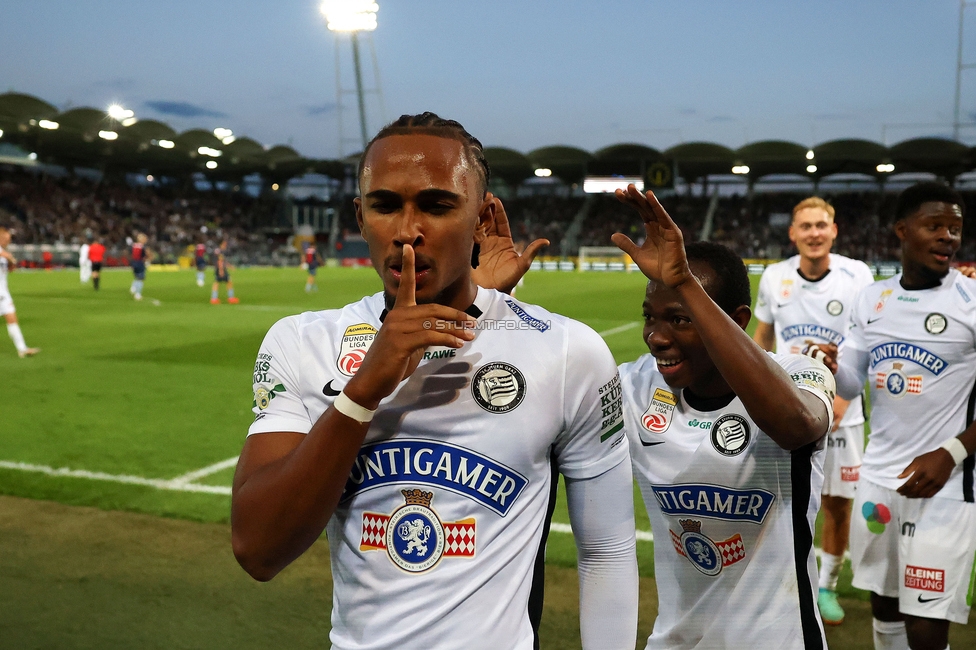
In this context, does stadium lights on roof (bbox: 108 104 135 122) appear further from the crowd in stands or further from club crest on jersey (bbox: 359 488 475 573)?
club crest on jersey (bbox: 359 488 475 573)

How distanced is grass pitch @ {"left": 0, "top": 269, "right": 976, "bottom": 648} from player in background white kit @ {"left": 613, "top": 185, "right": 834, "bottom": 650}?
183 cm

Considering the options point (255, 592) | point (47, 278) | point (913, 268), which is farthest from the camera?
point (47, 278)

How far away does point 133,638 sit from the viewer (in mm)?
→ 4293

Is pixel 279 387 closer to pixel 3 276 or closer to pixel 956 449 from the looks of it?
pixel 956 449

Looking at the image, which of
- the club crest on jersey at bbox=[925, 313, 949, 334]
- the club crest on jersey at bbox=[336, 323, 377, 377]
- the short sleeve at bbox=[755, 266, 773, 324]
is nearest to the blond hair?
the short sleeve at bbox=[755, 266, 773, 324]

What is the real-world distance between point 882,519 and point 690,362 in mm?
2105

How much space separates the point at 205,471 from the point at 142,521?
120 cm

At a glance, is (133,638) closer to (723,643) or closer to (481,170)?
(723,643)

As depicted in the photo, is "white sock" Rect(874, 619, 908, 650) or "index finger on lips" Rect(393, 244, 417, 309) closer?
"index finger on lips" Rect(393, 244, 417, 309)

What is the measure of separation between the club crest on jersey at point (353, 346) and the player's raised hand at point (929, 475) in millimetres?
2875

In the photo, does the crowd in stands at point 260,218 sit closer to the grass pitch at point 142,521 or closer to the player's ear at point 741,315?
the grass pitch at point 142,521

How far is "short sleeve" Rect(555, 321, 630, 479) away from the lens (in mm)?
1926

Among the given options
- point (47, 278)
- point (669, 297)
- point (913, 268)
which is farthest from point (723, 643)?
point (47, 278)

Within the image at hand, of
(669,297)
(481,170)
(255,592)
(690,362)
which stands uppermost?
(481,170)
